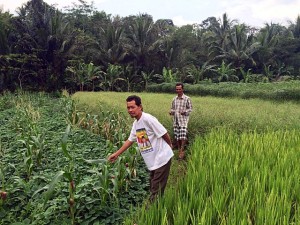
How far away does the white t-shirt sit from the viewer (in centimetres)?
304

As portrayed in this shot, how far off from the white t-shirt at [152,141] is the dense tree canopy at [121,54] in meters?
16.5

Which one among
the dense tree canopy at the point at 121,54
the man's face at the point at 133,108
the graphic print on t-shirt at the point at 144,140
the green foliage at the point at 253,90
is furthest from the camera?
the dense tree canopy at the point at 121,54

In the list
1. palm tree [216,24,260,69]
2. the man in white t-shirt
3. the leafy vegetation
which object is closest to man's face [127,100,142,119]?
the man in white t-shirt

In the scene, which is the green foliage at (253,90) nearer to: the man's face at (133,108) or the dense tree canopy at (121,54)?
the dense tree canopy at (121,54)

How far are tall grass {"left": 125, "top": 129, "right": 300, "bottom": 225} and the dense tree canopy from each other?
16403mm

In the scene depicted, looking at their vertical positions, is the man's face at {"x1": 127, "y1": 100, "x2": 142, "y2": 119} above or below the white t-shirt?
above

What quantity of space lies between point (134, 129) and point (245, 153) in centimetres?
131

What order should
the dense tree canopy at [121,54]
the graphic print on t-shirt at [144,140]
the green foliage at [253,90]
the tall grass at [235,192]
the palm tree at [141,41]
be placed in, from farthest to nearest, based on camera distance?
the palm tree at [141,41], the dense tree canopy at [121,54], the green foliage at [253,90], the graphic print on t-shirt at [144,140], the tall grass at [235,192]

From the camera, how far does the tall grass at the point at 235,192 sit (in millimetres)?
2105

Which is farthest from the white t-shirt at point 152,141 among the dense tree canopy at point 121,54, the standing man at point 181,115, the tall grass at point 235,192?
the dense tree canopy at point 121,54

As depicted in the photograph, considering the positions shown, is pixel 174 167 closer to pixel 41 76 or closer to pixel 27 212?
pixel 27 212

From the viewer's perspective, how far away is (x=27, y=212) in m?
3.11

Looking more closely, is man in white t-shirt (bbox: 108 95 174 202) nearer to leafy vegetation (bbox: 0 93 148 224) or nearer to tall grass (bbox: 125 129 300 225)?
tall grass (bbox: 125 129 300 225)

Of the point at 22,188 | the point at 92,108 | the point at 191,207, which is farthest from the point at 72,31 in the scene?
the point at 191,207
